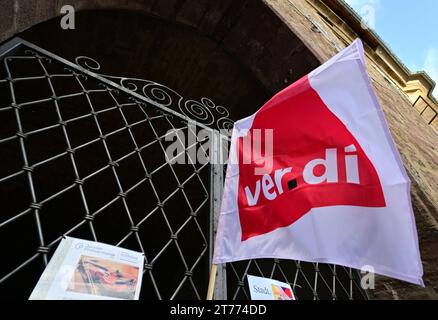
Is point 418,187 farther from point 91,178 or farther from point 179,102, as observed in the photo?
point 91,178

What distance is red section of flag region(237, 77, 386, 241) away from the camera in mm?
1598

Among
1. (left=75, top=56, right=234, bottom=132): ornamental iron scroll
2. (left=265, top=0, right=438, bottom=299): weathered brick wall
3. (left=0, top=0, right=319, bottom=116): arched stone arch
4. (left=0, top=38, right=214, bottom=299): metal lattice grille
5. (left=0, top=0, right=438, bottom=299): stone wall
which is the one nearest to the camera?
(left=265, top=0, right=438, bottom=299): weathered brick wall

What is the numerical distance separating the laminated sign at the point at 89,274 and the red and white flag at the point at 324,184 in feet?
1.47

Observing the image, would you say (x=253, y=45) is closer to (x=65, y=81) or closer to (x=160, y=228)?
(x=65, y=81)

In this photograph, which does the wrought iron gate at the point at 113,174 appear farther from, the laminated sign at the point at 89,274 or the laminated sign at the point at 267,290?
the laminated sign at the point at 89,274

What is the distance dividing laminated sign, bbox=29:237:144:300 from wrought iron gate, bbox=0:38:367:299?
78 cm

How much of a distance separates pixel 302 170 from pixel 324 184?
152mm

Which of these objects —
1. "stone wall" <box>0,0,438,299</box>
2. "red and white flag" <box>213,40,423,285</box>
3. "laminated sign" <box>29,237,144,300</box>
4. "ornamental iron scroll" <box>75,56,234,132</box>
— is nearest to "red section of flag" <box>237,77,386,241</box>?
"red and white flag" <box>213,40,423,285</box>

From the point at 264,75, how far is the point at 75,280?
293 centimetres

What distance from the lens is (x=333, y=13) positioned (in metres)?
6.25

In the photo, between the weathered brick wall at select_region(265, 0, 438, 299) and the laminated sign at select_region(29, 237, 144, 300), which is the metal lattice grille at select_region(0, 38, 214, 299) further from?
the weathered brick wall at select_region(265, 0, 438, 299)

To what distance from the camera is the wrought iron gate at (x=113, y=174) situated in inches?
118

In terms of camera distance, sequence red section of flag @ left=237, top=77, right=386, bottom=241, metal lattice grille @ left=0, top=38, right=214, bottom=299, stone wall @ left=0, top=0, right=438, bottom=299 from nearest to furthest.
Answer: red section of flag @ left=237, top=77, right=386, bottom=241, stone wall @ left=0, top=0, right=438, bottom=299, metal lattice grille @ left=0, top=38, right=214, bottom=299
